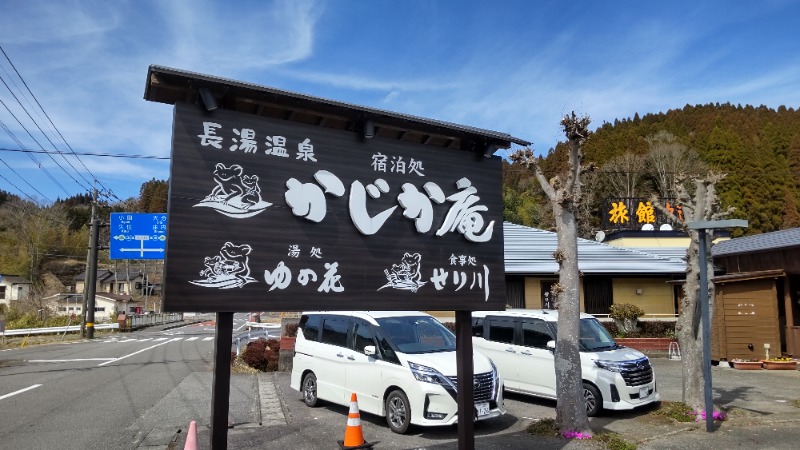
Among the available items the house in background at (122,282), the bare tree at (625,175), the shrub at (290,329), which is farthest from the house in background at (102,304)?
the bare tree at (625,175)

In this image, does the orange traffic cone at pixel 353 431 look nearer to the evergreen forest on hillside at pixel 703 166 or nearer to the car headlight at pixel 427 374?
the car headlight at pixel 427 374

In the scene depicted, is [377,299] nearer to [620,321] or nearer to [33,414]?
[33,414]

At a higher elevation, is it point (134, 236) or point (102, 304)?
point (134, 236)

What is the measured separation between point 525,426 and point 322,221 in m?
5.50

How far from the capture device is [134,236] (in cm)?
2378

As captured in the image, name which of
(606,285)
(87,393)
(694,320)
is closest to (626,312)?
(606,285)

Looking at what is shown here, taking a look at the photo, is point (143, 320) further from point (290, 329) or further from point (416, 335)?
point (416, 335)

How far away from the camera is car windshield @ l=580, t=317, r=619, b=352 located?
394 inches

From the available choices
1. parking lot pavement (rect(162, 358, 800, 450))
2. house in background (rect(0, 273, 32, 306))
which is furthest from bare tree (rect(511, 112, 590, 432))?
house in background (rect(0, 273, 32, 306))

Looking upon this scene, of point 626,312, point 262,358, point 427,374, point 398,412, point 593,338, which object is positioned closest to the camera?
point 427,374

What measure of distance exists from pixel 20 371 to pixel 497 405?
48.4 ft

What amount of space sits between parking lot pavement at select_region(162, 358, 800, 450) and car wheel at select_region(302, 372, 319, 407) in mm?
158

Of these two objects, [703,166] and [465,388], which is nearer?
[465,388]

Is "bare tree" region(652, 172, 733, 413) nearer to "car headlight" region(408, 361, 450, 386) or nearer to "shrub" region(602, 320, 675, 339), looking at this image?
"car headlight" region(408, 361, 450, 386)
